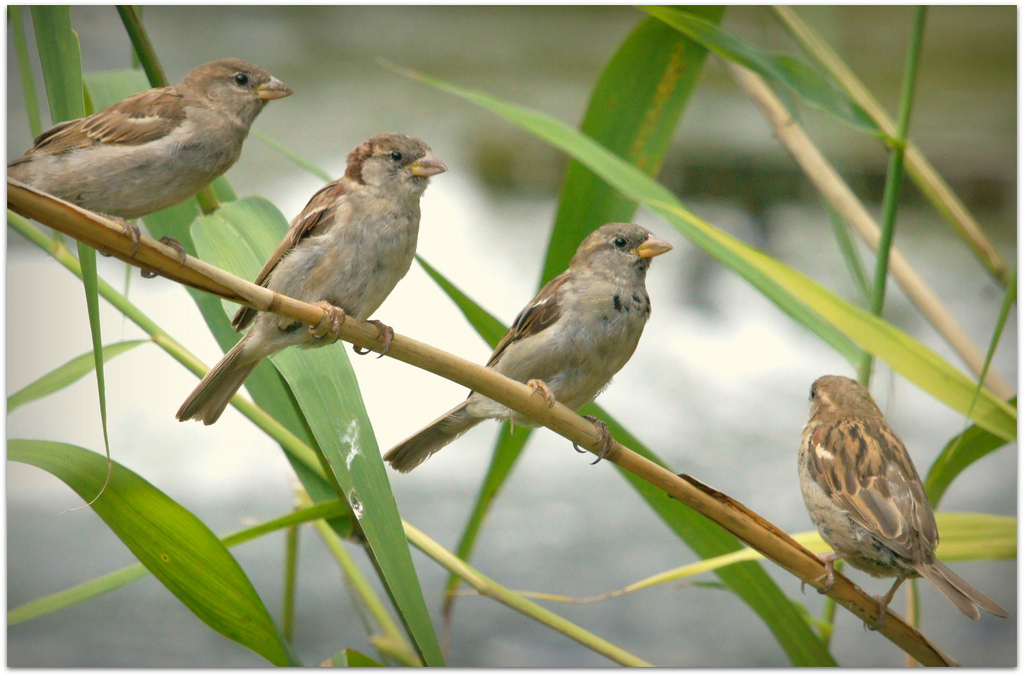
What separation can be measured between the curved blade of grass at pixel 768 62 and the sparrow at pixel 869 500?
0.58 metres

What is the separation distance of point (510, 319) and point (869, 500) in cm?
137

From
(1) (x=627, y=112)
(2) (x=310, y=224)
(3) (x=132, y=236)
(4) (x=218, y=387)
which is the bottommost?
(4) (x=218, y=387)

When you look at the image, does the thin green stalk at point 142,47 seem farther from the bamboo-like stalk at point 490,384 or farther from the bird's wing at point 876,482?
the bird's wing at point 876,482

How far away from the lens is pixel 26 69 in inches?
69.1

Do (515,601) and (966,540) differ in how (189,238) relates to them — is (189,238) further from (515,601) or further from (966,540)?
(966,540)

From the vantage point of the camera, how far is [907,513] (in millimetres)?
1537

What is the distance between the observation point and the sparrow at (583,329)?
1.62m

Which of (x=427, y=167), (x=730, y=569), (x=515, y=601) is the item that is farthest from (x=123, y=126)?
(x=730, y=569)

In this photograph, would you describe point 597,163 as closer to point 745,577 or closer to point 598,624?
point 745,577

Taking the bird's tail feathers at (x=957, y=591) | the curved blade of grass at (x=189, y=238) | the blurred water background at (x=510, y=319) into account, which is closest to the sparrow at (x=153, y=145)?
the curved blade of grass at (x=189, y=238)

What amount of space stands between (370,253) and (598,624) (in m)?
1.73

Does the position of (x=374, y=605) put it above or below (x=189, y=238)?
below

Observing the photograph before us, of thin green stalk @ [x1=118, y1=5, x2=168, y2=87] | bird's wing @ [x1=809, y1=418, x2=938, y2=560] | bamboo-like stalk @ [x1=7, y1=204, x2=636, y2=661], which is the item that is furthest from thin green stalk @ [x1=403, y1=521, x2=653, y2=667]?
thin green stalk @ [x1=118, y1=5, x2=168, y2=87]

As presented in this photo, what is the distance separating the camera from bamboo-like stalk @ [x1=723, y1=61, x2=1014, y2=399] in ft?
6.91
